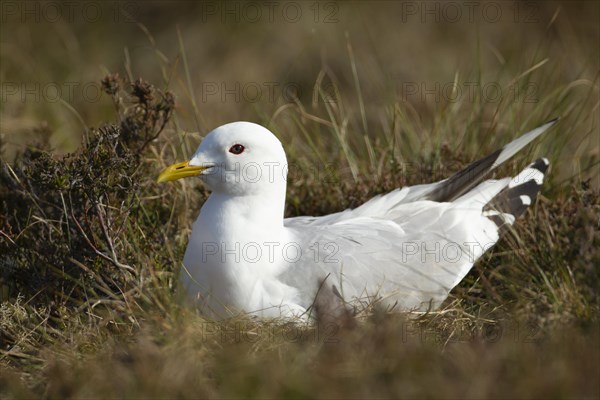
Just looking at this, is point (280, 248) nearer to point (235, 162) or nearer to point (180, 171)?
point (235, 162)

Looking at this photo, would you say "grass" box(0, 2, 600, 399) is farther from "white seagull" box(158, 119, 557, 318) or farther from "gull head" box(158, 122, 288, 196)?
"gull head" box(158, 122, 288, 196)

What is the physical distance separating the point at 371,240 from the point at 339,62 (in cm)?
615

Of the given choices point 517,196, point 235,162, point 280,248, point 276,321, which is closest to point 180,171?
point 235,162

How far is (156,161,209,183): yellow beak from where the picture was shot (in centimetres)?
472

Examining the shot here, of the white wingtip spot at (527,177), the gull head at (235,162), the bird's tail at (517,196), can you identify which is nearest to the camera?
the gull head at (235,162)

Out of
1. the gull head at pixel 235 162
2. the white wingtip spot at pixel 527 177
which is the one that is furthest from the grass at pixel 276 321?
the gull head at pixel 235 162

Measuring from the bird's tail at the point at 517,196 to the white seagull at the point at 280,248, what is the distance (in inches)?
1.5

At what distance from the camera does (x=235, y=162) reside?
4.77 m

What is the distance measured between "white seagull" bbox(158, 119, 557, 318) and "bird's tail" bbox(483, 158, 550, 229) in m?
0.04

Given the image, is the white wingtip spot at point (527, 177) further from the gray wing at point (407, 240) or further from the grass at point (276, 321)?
the grass at point (276, 321)

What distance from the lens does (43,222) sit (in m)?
5.20

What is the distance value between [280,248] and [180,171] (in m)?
→ 0.68

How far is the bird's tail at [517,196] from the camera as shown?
538 cm

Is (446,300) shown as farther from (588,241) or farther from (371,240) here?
(588,241)
